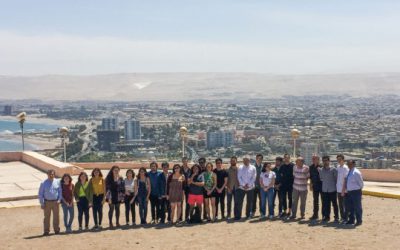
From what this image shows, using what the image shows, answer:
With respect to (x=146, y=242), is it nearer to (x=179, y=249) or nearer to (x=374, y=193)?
(x=179, y=249)

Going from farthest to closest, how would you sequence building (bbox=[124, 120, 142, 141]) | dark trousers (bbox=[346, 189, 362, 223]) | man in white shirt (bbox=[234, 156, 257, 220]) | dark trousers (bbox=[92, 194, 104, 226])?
1. building (bbox=[124, 120, 142, 141])
2. man in white shirt (bbox=[234, 156, 257, 220])
3. dark trousers (bbox=[92, 194, 104, 226])
4. dark trousers (bbox=[346, 189, 362, 223])

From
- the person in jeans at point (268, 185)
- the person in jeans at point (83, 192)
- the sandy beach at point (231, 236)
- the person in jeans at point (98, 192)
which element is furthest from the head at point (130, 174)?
the person in jeans at point (268, 185)

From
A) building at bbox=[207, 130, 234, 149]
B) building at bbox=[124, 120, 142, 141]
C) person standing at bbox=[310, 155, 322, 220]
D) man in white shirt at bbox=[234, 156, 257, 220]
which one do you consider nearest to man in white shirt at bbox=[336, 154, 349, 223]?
person standing at bbox=[310, 155, 322, 220]

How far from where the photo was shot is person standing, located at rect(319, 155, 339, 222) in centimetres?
1162

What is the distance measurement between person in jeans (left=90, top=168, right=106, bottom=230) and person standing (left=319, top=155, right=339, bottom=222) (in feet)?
13.5

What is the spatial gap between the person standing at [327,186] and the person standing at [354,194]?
12.8 inches

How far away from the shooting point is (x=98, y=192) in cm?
1146

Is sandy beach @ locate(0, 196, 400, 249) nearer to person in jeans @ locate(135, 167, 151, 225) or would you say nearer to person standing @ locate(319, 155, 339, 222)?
person standing @ locate(319, 155, 339, 222)

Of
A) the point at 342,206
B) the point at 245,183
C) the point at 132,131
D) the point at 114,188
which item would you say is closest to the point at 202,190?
the point at 245,183

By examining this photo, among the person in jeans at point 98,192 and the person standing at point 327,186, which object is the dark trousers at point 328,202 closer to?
the person standing at point 327,186

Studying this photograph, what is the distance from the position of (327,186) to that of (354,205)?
2.05 ft

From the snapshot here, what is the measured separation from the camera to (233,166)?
12.1 meters

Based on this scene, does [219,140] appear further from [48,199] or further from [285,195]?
[48,199]

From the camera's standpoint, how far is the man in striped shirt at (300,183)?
1182 cm
